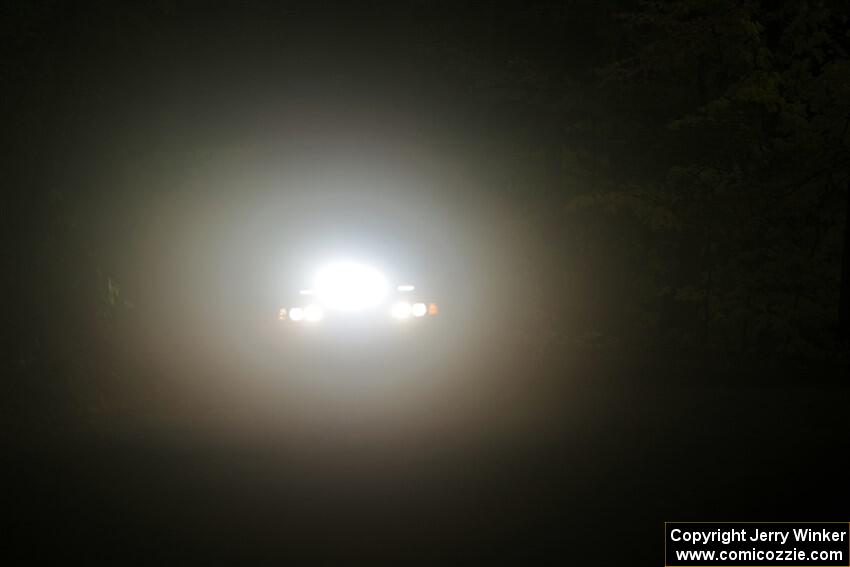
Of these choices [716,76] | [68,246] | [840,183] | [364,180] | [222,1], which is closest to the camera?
[68,246]

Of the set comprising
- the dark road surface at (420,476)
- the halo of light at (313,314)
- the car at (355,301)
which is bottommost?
the dark road surface at (420,476)

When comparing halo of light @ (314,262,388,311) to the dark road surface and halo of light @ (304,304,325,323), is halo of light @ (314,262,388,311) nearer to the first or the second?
halo of light @ (304,304,325,323)

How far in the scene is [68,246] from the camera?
13.8m

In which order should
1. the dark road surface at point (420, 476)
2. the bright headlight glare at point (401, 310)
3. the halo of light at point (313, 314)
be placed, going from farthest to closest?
the bright headlight glare at point (401, 310) → the halo of light at point (313, 314) → the dark road surface at point (420, 476)

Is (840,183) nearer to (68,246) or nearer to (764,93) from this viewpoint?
(764,93)

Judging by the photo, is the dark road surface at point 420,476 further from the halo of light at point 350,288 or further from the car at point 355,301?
the halo of light at point 350,288

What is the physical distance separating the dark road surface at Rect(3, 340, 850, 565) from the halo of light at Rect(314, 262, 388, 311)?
116 centimetres

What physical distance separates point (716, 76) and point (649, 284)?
5379 mm

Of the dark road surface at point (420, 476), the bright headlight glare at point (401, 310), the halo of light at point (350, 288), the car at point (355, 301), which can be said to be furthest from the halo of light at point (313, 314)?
the dark road surface at point (420, 476)

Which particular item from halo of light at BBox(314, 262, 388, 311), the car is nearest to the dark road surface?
the car

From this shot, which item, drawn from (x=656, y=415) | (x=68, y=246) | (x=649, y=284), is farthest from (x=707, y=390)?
(x=649, y=284)

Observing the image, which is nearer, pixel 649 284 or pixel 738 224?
pixel 738 224

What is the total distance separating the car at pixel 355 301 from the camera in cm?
1461

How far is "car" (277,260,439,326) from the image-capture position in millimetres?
14609
